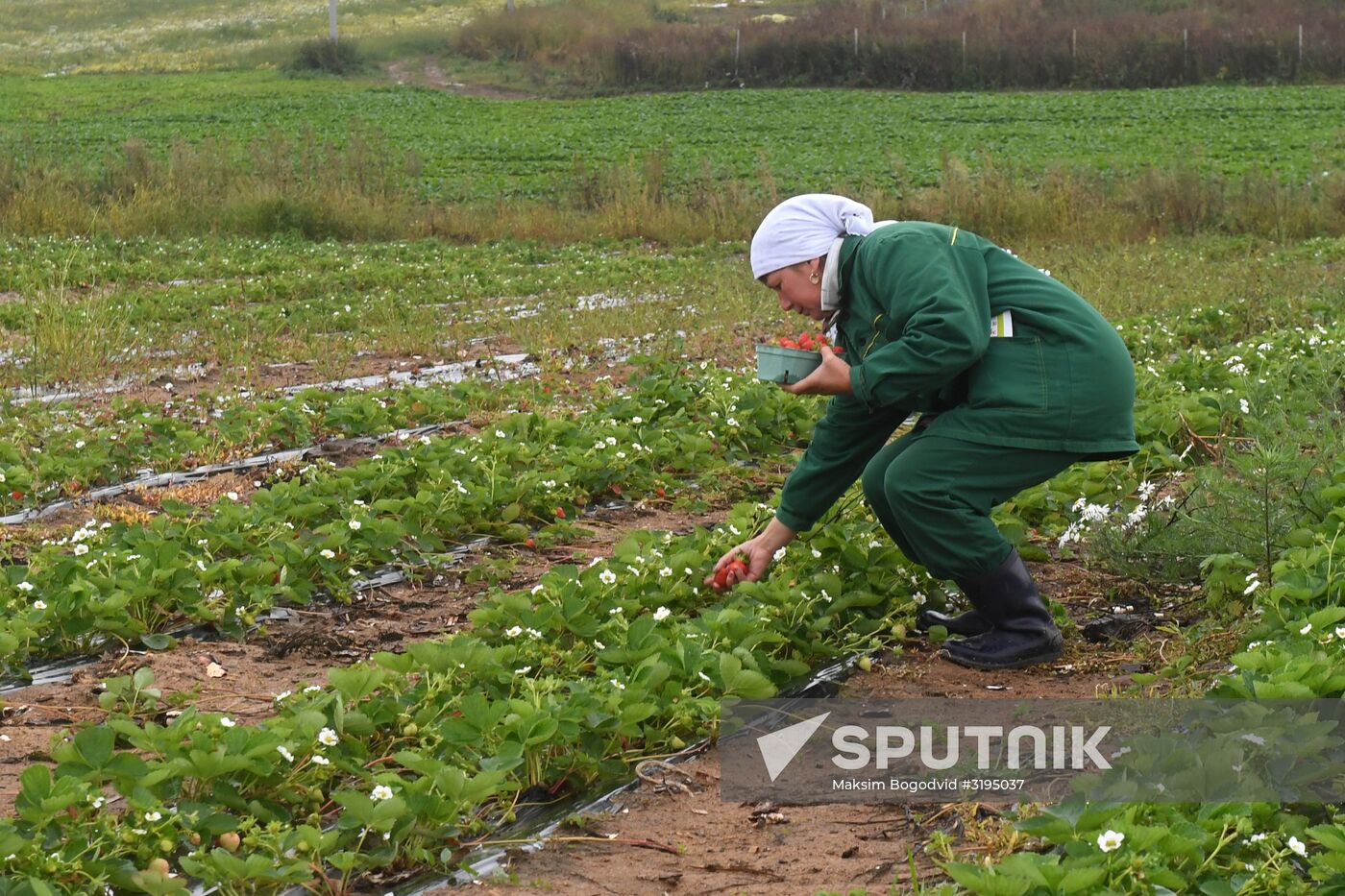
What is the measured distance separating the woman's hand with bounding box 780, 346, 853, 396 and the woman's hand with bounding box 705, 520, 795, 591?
53 cm

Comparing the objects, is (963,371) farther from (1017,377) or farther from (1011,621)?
(1011,621)

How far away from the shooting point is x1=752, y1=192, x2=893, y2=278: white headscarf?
3814mm

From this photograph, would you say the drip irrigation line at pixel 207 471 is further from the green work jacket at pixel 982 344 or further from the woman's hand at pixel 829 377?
the green work jacket at pixel 982 344

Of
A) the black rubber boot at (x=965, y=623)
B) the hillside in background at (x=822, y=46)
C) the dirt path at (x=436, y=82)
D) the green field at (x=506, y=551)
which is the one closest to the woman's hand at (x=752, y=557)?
the green field at (x=506, y=551)

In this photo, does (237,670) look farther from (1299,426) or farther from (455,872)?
(1299,426)

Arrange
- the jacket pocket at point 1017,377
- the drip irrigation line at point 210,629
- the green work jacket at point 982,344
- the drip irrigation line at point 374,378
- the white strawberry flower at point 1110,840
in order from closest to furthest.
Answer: the white strawberry flower at point 1110,840
the green work jacket at point 982,344
the jacket pocket at point 1017,377
the drip irrigation line at point 210,629
the drip irrigation line at point 374,378

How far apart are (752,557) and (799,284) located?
86 centimetres

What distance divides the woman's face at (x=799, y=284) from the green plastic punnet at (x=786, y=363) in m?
0.11

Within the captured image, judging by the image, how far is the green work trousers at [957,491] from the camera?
12.7ft

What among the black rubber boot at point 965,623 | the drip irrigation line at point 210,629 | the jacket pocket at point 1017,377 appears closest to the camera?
the jacket pocket at point 1017,377

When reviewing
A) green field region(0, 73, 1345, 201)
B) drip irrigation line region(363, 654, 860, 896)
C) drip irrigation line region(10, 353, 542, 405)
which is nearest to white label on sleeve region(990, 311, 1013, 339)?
drip irrigation line region(363, 654, 860, 896)

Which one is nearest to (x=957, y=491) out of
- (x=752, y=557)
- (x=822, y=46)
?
(x=752, y=557)

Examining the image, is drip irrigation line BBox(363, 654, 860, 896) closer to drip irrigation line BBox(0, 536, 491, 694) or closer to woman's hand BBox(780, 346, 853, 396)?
woman's hand BBox(780, 346, 853, 396)

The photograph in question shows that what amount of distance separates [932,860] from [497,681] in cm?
122
